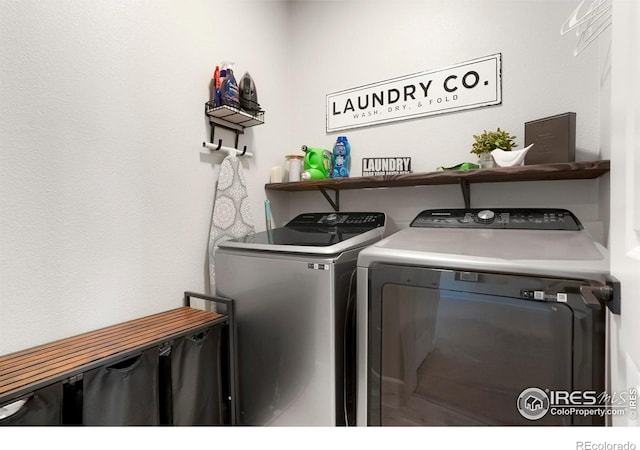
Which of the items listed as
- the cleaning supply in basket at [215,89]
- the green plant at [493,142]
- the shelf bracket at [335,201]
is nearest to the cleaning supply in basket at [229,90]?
the cleaning supply in basket at [215,89]

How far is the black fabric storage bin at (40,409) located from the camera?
2.75 feet

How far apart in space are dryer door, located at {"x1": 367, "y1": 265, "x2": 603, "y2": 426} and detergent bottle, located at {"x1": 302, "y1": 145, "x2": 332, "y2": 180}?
979 mm

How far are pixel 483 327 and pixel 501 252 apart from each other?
255mm

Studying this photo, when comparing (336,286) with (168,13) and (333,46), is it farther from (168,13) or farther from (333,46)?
(333,46)

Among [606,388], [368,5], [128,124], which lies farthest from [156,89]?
[606,388]

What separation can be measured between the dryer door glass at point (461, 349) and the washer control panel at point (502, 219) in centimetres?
55

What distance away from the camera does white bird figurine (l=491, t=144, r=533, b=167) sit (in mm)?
1363

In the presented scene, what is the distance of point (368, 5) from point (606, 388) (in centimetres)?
224

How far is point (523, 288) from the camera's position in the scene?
36.2 inches

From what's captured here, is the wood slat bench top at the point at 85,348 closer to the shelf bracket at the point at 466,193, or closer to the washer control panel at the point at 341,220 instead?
the washer control panel at the point at 341,220

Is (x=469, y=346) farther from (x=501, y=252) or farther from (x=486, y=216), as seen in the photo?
(x=486, y=216)

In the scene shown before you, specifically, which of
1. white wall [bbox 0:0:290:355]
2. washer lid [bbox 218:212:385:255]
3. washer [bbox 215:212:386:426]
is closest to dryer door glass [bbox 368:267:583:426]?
washer [bbox 215:212:386:426]

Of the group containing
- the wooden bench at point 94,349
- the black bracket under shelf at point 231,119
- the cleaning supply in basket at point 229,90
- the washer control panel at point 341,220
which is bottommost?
the wooden bench at point 94,349

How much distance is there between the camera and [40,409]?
0.88 m
